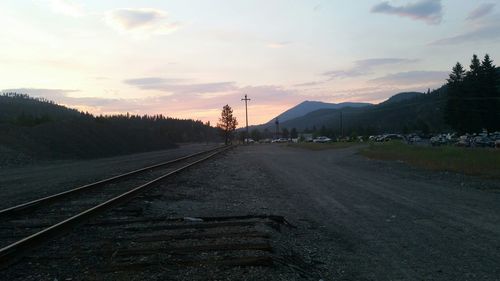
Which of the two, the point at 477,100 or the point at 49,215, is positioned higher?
the point at 477,100

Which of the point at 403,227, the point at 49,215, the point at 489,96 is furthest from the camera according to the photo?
the point at 489,96

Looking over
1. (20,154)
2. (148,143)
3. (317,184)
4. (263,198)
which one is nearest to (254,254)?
(263,198)

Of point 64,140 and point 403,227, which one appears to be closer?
point 403,227

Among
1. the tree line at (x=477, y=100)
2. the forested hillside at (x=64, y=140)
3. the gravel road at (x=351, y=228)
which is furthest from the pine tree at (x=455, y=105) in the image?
the gravel road at (x=351, y=228)

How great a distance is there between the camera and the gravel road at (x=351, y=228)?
6109 millimetres

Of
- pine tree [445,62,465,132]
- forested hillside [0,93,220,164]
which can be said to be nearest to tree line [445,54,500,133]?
pine tree [445,62,465,132]

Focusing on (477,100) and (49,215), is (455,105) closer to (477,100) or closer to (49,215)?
(477,100)

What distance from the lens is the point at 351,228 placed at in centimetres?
914

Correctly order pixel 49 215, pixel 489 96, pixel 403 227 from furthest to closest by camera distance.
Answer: pixel 489 96, pixel 49 215, pixel 403 227

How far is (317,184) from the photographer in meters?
17.1

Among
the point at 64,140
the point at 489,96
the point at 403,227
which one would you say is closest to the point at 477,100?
the point at 489,96

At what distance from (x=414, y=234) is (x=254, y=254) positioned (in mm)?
3610

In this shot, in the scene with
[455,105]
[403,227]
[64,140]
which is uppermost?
[455,105]

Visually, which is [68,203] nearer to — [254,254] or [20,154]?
[254,254]
